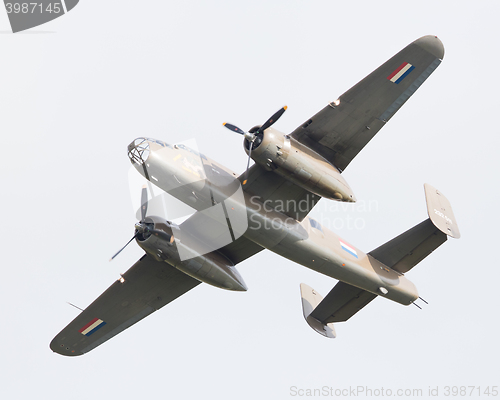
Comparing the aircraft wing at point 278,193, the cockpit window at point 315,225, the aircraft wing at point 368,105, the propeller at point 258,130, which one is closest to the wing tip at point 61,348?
the aircraft wing at point 278,193

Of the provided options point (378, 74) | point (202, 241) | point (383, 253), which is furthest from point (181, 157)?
point (383, 253)

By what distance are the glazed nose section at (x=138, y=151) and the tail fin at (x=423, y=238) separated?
10.2m

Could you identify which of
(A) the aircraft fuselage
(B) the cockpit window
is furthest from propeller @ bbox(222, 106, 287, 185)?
(B) the cockpit window

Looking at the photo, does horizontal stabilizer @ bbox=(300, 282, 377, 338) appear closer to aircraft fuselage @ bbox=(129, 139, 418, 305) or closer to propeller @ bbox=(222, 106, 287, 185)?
aircraft fuselage @ bbox=(129, 139, 418, 305)

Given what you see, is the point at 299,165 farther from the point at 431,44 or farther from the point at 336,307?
the point at 336,307

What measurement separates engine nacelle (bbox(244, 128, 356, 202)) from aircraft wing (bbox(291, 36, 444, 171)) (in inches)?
24.5

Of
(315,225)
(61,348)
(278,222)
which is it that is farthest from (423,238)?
(61,348)

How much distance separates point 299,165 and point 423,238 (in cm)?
687

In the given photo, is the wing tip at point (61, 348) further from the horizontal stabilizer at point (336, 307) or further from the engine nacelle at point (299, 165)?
the engine nacelle at point (299, 165)

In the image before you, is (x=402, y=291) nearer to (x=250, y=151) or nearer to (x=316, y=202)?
(x=316, y=202)

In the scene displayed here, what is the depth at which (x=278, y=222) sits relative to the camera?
2423cm

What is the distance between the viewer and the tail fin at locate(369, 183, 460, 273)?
26.2m

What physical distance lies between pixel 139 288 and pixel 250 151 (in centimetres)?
892

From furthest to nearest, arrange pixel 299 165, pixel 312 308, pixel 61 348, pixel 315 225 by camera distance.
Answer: pixel 312 308
pixel 61 348
pixel 315 225
pixel 299 165
